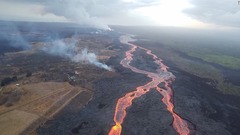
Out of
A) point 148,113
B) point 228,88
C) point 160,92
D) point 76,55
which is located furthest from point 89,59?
point 228,88

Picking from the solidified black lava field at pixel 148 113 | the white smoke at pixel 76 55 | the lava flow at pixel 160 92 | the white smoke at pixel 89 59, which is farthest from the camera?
the white smoke at pixel 76 55

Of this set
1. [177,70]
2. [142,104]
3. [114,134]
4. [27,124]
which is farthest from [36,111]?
[177,70]

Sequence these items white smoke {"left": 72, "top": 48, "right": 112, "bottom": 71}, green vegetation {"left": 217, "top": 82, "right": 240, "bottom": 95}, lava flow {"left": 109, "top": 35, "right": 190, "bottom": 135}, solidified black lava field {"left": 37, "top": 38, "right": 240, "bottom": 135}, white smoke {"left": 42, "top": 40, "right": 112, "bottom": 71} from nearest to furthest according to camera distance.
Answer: solidified black lava field {"left": 37, "top": 38, "right": 240, "bottom": 135}
lava flow {"left": 109, "top": 35, "right": 190, "bottom": 135}
green vegetation {"left": 217, "top": 82, "right": 240, "bottom": 95}
white smoke {"left": 72, "top": 48, "right": 112, "bottom": 71}
white smoke {"left": 42, "top": 40, "right": 112, "bottom": 71}

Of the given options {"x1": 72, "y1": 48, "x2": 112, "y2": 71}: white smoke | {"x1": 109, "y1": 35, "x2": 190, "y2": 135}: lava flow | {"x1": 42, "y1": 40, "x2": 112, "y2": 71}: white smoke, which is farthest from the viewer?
{"x1": 42, "y1": 40, "x2": 112, "y2": 71}: white smoke

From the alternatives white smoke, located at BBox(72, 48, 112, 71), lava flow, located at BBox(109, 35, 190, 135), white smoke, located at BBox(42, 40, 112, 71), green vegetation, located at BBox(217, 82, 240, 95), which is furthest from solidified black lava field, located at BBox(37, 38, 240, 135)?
white smoke, located at BBox(42, 40, 112, 71)

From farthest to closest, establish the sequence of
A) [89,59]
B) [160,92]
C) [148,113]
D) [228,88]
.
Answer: [89,59]
[228,88]
[160,92]
[148,113]

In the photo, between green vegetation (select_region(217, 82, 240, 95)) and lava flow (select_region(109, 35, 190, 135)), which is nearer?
lava flow (select_region(109, 35, 190, 135))

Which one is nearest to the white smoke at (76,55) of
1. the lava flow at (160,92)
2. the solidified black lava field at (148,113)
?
the lava flow at (160,92)

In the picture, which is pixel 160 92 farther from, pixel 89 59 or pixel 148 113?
pixel 89 59

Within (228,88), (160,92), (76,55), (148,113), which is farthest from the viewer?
(76,55)

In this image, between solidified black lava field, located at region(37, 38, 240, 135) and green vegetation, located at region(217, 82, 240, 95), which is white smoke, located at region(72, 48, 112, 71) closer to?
solidified black lava field, located at region(37, 38, 240, 135)

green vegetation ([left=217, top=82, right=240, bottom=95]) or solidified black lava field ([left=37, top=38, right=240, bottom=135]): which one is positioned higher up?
solidified black lava field ([left=37, top=38, right=240, bottom=135])

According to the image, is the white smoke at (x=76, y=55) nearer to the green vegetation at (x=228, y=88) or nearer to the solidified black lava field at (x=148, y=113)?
the solidified black lava field at (x=148, y=113)
